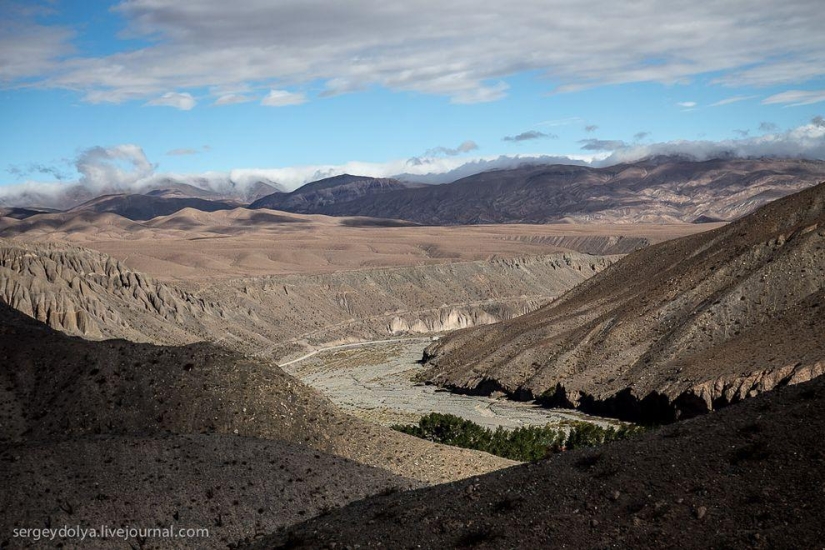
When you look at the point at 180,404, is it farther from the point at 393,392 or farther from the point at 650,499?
the point at 393,392

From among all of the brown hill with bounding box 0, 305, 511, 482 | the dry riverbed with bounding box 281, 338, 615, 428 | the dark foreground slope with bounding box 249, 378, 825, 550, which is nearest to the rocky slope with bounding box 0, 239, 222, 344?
the dry riverbed with bounding box 281, 338, 615, 428

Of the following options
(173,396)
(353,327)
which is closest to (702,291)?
(173,396)

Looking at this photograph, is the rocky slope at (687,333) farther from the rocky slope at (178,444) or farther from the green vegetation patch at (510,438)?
the rocky slope at (178,444)

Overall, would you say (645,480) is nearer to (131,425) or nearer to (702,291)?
(131,425)

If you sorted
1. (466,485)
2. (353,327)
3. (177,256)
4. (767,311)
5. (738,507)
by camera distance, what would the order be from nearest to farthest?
(738,507) → (466,485) → (767,311) → (353,327) → (177,256)

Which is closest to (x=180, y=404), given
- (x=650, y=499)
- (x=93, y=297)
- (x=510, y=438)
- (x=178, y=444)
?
(x=178, y=444)
